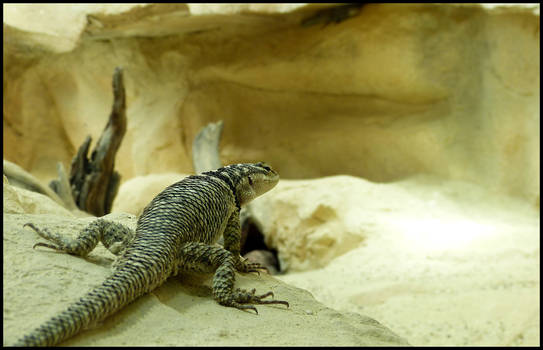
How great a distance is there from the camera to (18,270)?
7.92 feet

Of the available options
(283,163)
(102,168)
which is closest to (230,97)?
(283,163)

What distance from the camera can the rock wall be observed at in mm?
9508

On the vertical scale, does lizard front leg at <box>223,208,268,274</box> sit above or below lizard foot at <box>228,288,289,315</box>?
below

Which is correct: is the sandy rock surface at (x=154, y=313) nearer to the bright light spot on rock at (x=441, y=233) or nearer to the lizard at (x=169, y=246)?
the lizard at (x=169, y=246)

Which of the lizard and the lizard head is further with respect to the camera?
the lizard head

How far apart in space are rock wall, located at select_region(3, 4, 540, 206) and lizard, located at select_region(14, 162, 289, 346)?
6534 millimetres

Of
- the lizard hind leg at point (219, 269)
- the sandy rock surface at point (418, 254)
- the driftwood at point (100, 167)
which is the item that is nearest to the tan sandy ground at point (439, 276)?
the sandy rock surface at point (418, 254)

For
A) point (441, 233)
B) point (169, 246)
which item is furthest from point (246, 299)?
point (441, 233)

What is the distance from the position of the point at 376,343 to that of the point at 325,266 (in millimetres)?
5010

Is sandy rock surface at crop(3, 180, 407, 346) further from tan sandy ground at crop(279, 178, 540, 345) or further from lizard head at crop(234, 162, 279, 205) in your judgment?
tan sandy ground at crop(279, 178, 540, 345)

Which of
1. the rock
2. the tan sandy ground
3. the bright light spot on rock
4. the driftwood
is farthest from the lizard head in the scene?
the driftwood

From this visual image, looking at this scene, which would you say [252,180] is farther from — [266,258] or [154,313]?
[266,258]

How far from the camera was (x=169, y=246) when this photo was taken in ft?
9.02

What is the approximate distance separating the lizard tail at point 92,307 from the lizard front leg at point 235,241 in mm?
983
